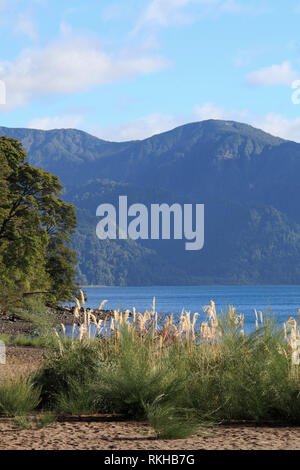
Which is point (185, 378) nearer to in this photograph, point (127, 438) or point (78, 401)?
point (78, 401)

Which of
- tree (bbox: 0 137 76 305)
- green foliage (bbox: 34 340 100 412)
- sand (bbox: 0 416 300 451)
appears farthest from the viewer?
tree (bbox: 0 137 76 305)

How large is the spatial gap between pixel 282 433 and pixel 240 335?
1.72 meters

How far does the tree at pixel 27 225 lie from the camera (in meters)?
33.5

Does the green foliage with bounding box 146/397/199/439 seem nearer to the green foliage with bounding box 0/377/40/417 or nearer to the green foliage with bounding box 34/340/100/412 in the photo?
the green foliage with bounding box 34/340/100/412

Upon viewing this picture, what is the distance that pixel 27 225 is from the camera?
34.5 m

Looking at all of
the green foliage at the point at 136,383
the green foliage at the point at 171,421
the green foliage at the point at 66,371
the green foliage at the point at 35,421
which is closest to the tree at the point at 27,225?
the green foliage at the point at 66,371

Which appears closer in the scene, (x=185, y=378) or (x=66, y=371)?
(x=185, y=378)

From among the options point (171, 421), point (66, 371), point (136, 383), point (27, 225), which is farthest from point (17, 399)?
point (27, 225)

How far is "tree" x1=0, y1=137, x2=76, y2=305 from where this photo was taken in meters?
33.5

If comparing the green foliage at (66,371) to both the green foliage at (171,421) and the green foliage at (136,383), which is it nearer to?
the green foliage at (136,383)

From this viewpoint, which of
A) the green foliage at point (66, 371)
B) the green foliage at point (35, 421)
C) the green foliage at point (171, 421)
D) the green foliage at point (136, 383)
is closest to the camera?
the green foliage at point (171, 421)

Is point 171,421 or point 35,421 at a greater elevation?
point 171,421

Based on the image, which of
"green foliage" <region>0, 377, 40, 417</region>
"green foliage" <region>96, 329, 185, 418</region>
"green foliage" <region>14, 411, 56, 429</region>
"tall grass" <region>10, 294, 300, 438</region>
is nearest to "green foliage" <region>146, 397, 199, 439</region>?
"tall grass" <region>10, 294, 300, 438</region>
